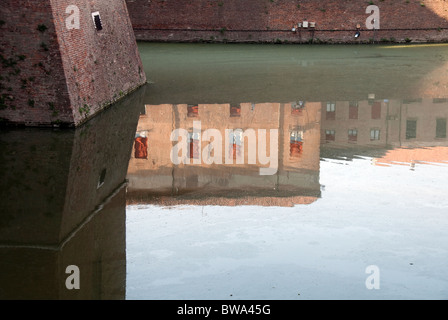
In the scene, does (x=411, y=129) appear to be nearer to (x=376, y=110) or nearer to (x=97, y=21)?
(x=376, y=110)

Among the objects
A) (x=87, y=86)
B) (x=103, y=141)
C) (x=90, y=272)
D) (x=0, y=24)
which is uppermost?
(x=0, y=24)

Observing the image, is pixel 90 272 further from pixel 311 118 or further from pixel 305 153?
pixel 311 118

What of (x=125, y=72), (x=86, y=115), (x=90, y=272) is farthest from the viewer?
(x=125, y=72)

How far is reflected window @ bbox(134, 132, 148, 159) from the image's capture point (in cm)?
1130

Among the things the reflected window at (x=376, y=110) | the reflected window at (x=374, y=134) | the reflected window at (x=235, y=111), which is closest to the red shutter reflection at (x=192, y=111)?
the reflected window at (x=235, y=111)

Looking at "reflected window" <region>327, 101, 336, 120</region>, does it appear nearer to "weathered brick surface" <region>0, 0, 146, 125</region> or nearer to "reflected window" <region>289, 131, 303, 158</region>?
"reflected window" <region>289, 131, 303, 158</region>

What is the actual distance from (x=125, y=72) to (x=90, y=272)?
31.7 feet

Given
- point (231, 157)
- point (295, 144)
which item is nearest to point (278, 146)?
point (295, 144)

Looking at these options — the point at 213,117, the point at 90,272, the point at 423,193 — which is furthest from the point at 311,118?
the point at 90,272

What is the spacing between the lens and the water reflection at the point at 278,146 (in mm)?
9492

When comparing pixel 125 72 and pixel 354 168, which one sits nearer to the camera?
pixel 354 168

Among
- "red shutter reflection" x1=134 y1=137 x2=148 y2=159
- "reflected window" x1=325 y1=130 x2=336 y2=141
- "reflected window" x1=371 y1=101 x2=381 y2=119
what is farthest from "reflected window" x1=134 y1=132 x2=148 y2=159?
"reflected window" x1=371 y1=101 x2=381 y2=119

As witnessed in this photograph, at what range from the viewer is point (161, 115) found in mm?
13938

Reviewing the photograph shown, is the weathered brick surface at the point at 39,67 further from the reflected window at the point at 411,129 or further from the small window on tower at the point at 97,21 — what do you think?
the reflected window at the point at 411,129
